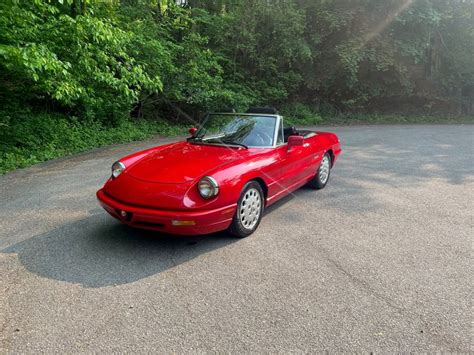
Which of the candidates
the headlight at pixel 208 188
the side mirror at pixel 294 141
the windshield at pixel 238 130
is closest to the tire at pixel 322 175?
the side mirror at pixel 294 141

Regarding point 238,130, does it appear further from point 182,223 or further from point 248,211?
point 182,223

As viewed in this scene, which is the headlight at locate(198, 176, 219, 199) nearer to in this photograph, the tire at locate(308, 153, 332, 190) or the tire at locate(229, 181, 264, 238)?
the tire at locate(229, 181, 264, 238)

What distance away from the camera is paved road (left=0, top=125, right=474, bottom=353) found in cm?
223

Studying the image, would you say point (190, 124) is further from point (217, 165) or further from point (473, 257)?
point (473, 257)

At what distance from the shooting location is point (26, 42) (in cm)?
677

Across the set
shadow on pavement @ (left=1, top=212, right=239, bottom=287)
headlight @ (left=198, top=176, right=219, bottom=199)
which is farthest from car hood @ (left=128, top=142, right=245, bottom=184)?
shadow on pavement @ (left=1, top=212, right=239, bottom=287)

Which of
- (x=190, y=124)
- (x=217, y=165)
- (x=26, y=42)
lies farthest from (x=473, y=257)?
(x=190, y=124)

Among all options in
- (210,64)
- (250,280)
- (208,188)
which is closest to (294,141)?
(208,188)

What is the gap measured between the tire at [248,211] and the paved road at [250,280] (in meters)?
0.11

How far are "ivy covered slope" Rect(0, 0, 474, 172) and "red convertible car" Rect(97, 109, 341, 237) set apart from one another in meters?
2.69

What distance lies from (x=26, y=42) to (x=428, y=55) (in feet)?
68.4

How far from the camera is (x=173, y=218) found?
3117 mm

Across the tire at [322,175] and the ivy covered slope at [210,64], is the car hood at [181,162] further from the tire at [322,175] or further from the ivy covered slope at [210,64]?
the ivy covered slope at [210,64]

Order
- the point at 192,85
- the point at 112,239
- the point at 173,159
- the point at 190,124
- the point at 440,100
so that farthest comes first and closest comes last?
the point at 440,100
the point at 190,124
the point at 192,85
the point at 173,159
the point at 112,239
